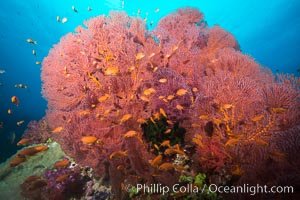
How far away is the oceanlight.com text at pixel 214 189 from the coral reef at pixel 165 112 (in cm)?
12

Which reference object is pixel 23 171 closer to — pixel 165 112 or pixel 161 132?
pixel 161 132

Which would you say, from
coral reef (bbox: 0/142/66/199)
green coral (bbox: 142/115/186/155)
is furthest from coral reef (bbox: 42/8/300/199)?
coral reef (bbox: 0/142/66/199)

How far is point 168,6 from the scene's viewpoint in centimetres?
5250

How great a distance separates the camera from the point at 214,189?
3.59 metres

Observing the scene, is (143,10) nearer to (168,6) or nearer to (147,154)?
(168,6)

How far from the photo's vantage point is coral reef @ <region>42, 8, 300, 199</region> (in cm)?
335

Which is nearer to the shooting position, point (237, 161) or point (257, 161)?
point (257, 161)

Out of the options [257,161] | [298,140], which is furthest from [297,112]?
[257,161]

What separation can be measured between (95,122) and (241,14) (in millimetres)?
62241

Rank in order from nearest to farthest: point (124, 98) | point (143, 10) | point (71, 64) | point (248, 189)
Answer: point (248, 189)
point (124, 98)
point (71, 64)
point (143, 10)

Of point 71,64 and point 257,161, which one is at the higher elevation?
point 71,64

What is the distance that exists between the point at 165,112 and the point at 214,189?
1.86 metres

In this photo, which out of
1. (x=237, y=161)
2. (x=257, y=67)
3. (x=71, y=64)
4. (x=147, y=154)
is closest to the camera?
(x=237, y=161)

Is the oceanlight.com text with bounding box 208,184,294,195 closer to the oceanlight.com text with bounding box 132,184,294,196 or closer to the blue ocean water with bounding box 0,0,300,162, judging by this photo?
the oceanlight.com text with bounding box 132,184,294,196
